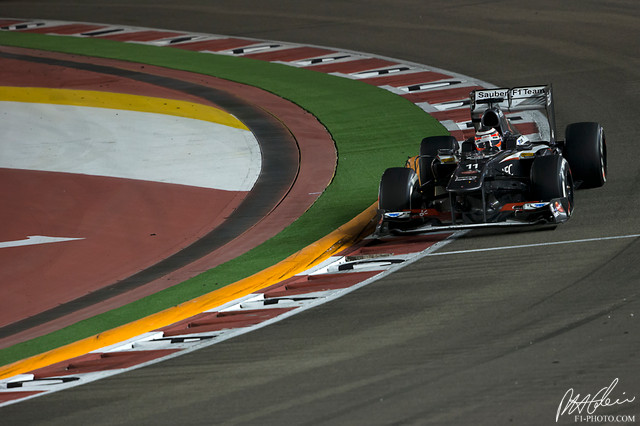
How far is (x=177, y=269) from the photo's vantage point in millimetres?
12586

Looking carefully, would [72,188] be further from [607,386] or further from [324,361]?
[607,386]

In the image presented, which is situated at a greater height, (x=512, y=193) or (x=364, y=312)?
(x=512, y=193)

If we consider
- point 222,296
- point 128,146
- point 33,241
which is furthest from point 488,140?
point 128,146

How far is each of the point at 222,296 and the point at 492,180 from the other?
3307 mm

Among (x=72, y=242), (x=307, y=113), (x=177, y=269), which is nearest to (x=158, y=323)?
(x=177, y=269)

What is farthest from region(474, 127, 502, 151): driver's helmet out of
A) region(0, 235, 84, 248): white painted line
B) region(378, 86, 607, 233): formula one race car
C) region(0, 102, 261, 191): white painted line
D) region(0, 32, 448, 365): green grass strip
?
region(0, 235, 84, 248): white painted line

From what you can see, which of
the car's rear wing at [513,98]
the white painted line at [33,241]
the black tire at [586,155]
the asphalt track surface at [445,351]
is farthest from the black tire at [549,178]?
the white painted line at [33,241]

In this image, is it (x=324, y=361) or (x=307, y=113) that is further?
(x=307, y=113)

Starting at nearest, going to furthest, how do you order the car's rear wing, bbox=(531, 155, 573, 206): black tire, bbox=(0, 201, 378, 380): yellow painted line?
1. bbox=(0, 201, 378, 380): yellow painted line
2. bbox=(531, 155, 573, 206): black tire
3. the car's rear wing

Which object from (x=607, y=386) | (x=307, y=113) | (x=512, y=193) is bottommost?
(x=607, y=386)

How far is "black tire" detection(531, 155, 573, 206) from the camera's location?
11.8 metres

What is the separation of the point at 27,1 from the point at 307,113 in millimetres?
15372
